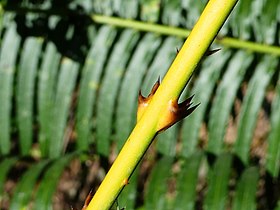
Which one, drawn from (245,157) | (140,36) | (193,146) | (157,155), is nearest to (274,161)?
(245,157)

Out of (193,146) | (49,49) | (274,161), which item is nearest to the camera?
(274,161)

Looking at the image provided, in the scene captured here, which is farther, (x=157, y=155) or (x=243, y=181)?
(x=157, y=155)

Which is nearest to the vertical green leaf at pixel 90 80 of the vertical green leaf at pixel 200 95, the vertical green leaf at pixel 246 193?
the vertical green leaf at pixel 200 95

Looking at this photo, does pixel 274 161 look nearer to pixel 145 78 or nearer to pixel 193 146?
pixel 193 146

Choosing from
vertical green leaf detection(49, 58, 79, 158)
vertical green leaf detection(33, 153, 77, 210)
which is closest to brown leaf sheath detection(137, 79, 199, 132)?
vertical green leaf detection(33, 153, 77, 210)

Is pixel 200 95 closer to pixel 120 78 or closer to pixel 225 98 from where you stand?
A: pixel 225 98
